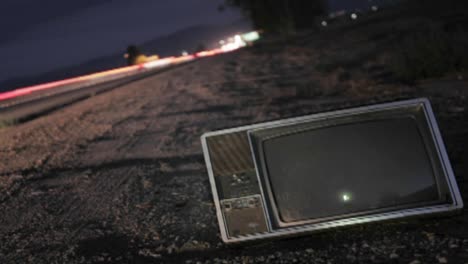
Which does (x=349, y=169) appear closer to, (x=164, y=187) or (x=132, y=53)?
Result: (x=164, y=187)

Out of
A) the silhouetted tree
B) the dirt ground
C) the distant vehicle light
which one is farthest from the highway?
the silhouetted tree

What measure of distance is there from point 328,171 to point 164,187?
2.44m

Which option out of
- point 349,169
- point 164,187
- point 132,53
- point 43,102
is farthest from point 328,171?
point 132,53

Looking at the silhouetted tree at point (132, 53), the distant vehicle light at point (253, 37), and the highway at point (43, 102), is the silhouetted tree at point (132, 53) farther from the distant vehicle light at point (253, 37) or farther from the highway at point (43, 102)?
the highway at point (43, 102)

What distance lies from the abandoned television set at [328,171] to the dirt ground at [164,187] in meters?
0.31

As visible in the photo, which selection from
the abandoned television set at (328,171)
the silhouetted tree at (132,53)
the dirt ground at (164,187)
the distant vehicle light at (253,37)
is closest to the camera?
the abandoned television set at (328,171)

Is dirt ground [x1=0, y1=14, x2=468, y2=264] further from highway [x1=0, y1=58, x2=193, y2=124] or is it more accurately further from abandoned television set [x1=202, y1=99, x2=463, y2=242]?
highway [x1=0, y1=58, x2=193, y2=124]

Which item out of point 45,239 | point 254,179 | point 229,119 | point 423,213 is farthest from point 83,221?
point 229,119

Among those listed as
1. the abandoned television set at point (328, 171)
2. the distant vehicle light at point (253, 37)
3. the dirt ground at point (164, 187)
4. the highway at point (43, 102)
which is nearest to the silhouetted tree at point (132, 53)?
the distant vehicle light at point (253, 37)

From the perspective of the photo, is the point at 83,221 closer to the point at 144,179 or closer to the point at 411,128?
the point at 144,179

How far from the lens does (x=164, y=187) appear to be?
4.79 m

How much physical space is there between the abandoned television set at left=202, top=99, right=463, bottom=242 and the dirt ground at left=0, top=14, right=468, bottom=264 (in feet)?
1.01

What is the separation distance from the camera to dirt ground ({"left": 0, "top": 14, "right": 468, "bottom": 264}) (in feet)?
9.45

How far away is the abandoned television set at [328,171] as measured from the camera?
257 cm
